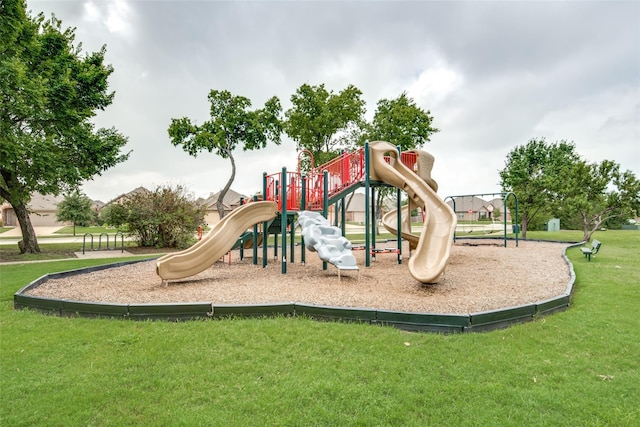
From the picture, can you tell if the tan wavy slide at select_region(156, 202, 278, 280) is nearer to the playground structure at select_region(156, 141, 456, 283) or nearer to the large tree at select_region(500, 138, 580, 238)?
the playground structure at select_region(156, 141, 456, 283)

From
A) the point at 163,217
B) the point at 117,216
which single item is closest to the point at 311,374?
the point at 163,217

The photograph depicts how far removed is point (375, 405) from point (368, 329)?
1908mm

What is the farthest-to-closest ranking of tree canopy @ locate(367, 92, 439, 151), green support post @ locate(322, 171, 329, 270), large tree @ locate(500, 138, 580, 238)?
tree canopy @ locate(367, 92, 439, 151) < large tree @ locate(500, 138, 580, 238) < green support post @ locate(322, 171, 329, 270)

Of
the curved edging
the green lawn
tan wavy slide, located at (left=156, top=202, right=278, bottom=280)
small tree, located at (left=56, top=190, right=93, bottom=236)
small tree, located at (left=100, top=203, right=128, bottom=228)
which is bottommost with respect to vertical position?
the green lawn

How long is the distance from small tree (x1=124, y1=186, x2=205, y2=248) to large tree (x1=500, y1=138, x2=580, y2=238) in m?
23.1

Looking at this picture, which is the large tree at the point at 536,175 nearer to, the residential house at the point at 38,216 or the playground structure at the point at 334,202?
the playground structure at the point at 334,202

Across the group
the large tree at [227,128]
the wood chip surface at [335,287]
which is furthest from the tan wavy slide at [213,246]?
the large tree at [227,128]

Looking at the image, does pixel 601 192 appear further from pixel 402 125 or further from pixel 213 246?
pixel 213 246

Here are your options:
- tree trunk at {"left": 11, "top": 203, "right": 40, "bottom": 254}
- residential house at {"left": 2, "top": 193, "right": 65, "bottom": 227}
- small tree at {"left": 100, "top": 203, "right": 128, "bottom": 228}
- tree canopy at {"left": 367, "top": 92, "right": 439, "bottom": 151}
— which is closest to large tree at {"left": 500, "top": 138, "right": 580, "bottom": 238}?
tree canopy at {"left": 367, "top": 92, "right": 439, "bottom": 151}

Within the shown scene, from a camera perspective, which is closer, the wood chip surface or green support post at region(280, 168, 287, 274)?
the wood chip surface

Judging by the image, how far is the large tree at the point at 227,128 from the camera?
92.1 ft

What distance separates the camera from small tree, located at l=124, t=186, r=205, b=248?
19.9 meters

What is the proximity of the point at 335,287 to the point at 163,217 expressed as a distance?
14988mm

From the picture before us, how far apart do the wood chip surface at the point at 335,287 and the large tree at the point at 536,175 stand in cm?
1528
